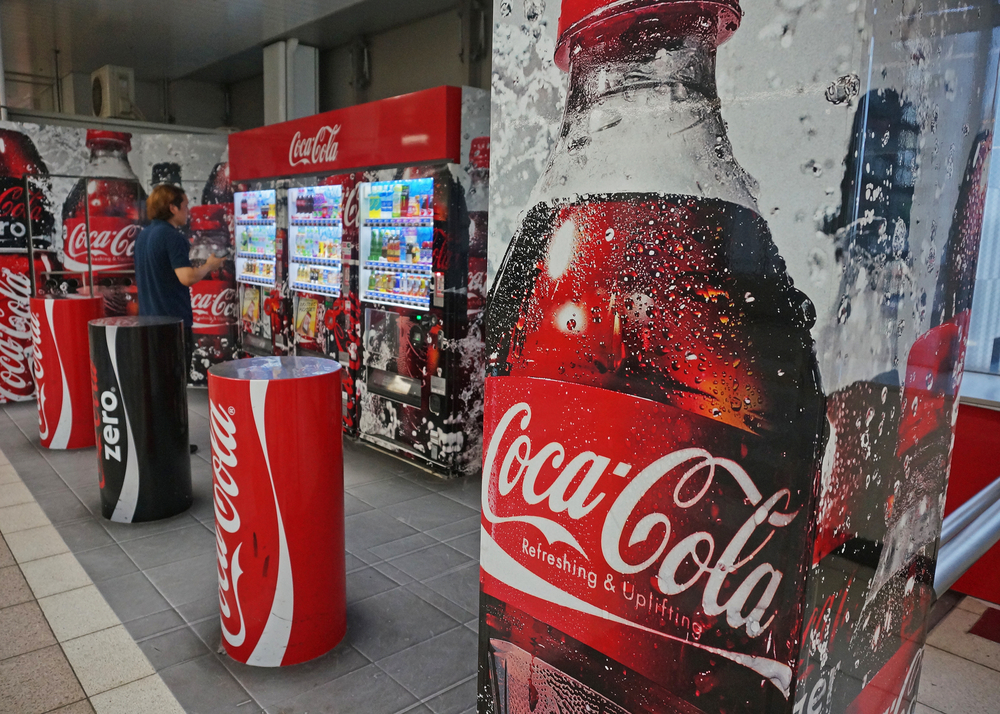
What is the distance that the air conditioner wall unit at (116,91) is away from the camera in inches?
372

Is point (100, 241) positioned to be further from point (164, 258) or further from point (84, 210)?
point (164, 258)

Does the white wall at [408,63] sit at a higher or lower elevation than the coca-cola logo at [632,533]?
higher

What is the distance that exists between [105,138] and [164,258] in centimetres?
A: 280

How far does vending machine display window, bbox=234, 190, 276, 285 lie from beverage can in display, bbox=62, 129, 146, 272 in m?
1.07

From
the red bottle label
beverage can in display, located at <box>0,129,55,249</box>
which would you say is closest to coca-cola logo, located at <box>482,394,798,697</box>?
the red bottle label

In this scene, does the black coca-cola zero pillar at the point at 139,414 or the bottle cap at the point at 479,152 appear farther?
the bottle cap at the point at 479,152

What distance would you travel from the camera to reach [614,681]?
1533mm

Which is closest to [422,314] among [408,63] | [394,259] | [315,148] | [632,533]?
[394,259]

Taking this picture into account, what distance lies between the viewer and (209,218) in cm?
664

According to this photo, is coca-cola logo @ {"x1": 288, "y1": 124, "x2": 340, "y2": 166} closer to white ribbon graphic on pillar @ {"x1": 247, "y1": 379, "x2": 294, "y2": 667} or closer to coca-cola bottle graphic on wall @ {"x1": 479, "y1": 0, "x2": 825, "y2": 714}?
white ribbon graphic on pillar @ {"x1": 247, "y1": 379, "x2": 294, "y2": 667}

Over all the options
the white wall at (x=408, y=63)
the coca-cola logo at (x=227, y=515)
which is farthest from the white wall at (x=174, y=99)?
the coca-cola logo at (x=227, y=515)

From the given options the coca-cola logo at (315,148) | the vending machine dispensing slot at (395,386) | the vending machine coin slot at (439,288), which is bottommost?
the vending machine dispensing slot at (395,386)

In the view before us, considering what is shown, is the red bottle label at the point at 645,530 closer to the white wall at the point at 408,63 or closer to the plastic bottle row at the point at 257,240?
the plastic bottle row at the point at 257,240

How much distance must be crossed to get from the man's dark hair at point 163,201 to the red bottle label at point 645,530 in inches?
147
